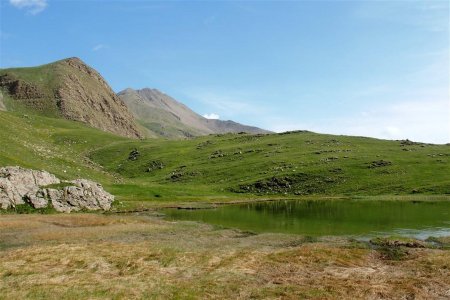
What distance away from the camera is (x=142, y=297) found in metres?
27.6

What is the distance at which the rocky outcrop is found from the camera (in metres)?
77.4

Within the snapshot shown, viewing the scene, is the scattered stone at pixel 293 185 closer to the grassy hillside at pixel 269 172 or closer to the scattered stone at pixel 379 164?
the grassy hillside at pixel 269 172

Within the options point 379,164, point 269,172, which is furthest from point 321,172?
point 379,164

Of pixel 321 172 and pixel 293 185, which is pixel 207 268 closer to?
pixel 293 185

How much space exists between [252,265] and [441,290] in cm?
1436

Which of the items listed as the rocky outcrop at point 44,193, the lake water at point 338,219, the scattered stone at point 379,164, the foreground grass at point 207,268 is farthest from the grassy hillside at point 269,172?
the foreground grass at point 207,268

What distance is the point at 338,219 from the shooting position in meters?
78.3

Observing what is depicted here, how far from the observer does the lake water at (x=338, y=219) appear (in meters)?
63.2

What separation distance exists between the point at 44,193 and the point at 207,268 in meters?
54.8

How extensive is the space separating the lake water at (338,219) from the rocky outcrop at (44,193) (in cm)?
1527

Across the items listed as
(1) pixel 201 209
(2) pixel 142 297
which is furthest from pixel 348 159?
(2) pixel 142 297

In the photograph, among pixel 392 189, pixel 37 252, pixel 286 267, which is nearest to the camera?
pixel 286 267

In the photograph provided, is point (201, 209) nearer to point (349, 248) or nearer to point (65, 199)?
point (65, 199)

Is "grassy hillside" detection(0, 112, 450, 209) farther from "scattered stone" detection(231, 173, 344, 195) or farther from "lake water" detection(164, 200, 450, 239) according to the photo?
"lake water" detection(164, 200, 450, 239)
